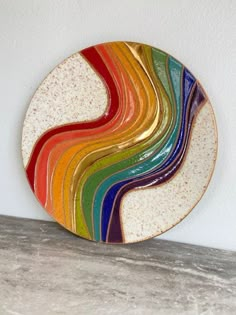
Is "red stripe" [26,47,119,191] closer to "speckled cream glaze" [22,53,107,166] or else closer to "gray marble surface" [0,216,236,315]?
"speckled cream glaze" [22,53,107,166]

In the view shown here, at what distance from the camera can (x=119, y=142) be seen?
119 cm

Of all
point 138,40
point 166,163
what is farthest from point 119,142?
point 138,40

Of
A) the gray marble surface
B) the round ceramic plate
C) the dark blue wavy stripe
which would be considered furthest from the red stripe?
the gray marble surface

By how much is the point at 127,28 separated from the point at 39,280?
2.41 ft

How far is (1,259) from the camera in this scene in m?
1.13

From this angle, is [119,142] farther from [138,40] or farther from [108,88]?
[138,40]

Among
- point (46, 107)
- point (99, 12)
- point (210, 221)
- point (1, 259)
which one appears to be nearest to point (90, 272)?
point (1, 259)

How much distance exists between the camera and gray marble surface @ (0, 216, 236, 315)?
932mm

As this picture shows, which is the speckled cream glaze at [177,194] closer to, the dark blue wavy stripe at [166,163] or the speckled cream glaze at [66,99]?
the dark blue wavy stripe at [166,163]

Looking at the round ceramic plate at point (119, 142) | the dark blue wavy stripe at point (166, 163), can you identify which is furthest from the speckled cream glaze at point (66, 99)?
the dark blue wavy stripe at point (166, 163)

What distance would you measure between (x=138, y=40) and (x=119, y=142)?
0.98 ft

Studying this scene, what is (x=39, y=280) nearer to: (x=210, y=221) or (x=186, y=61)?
(x=210, y=221)

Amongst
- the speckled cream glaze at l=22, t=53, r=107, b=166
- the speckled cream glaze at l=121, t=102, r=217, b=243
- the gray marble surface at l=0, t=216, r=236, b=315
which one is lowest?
the gray marble surface at l=0, t=216, r=236, b=315

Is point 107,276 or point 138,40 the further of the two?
point 138,40
